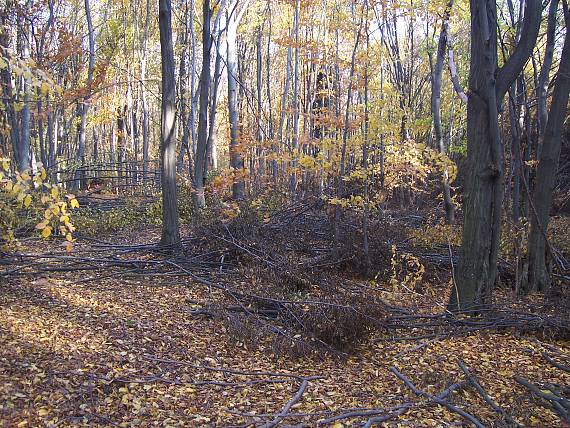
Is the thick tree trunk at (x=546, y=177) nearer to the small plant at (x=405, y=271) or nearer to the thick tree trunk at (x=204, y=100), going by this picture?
the small plant at (x=405, y=271)

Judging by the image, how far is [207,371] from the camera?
4.32 metres

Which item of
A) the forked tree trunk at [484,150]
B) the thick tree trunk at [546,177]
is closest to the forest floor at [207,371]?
the forked tree trunk at [484,150]

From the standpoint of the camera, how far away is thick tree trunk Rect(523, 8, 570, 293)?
21.7 ft

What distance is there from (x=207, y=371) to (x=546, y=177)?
18.8 ft

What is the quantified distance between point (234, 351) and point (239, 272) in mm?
2066

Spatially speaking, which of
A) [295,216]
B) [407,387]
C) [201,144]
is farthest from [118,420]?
[201,144]

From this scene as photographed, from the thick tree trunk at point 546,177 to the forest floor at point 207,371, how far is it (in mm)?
2099

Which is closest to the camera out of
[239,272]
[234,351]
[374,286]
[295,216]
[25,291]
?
[234,351]

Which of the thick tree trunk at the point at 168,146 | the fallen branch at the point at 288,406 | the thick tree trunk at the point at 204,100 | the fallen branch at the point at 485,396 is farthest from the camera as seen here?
the thick tree trunk at the point at 204,100

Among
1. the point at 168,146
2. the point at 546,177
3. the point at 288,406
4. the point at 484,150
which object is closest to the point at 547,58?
the point at 546,177

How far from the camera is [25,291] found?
5.59 m

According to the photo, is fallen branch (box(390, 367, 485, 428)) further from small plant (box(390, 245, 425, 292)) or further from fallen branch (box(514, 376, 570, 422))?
small plant (box(390, 245, 425, 292))

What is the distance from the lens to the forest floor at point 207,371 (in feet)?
11.2

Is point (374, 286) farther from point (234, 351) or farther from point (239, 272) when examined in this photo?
point (234, 351)
